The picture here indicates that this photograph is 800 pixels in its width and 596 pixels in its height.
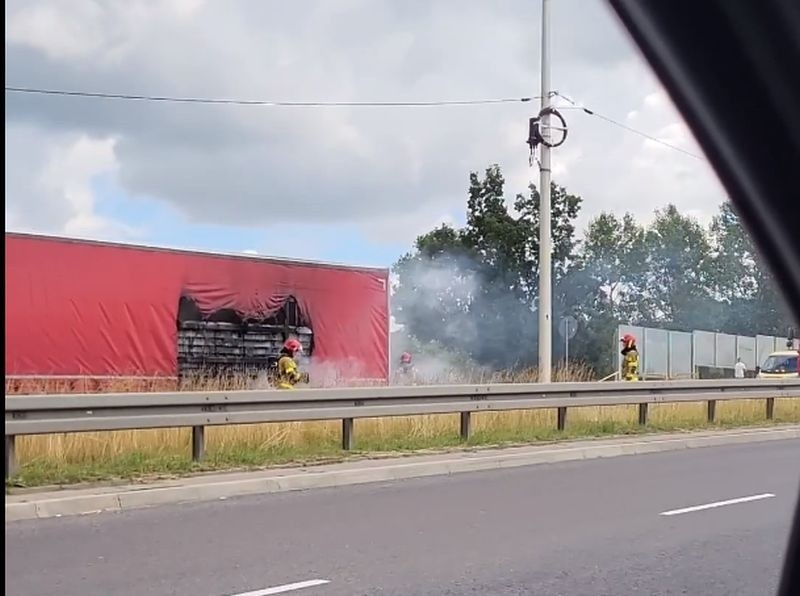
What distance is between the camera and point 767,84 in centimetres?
165

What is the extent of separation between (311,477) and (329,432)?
2.69 metres

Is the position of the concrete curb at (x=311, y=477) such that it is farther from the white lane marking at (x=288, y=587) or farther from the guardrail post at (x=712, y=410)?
the white lane marking at (x=288, y=587)

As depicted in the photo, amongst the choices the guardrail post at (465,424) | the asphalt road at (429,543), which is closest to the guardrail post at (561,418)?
the guardrail post at (465,424)

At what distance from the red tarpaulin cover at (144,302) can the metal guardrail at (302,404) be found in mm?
4962

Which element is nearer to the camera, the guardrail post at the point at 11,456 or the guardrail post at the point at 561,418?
the guardrail post at the point at 11,456

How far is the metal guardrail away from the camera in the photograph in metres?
10.1

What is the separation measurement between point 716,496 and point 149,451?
5.41 meters

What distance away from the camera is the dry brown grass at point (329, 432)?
11.1 meters

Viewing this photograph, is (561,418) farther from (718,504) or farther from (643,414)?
(718,504)

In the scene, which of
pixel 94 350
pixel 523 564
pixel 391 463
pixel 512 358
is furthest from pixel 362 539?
pixel 512 358

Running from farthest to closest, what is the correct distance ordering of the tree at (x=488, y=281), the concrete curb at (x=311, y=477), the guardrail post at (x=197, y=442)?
the tree at (x=488, y=281) < the guardrail post at (x=197, y=442) < the concrete curb at (x=311, y=477)

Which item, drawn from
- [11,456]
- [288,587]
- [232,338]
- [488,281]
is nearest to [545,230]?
[232,338]

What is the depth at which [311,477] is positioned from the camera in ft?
35.5

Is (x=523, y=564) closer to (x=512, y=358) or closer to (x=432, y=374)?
(x=432, y=374)
